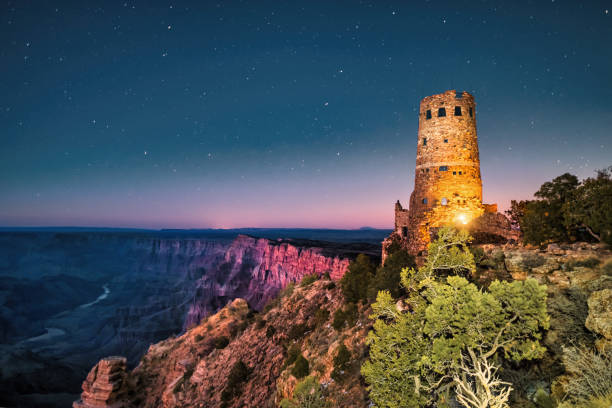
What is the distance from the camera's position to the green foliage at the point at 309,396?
18.8 meters

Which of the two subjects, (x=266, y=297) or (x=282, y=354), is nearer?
(x=282, y=354)

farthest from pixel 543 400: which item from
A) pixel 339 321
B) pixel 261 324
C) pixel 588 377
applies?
pixel 261 324

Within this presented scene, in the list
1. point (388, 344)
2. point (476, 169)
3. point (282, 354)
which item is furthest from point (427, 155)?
point (282, 354)

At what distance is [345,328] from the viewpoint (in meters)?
25.9

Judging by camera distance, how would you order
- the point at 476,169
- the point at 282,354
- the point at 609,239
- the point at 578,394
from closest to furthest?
the point at 578,394 → the point at 609,239 → the point at 476,169 → the point at 282,354

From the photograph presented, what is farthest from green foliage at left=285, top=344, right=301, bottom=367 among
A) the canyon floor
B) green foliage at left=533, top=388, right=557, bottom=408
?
the canyon floor

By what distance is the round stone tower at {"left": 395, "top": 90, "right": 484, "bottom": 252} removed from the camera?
2636 cm

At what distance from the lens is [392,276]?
80.4 feet

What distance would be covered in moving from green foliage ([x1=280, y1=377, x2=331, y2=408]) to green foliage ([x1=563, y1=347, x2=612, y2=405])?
12.6 metres

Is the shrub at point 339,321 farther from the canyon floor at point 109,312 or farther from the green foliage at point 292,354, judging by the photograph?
the canyon floor at point 109,312

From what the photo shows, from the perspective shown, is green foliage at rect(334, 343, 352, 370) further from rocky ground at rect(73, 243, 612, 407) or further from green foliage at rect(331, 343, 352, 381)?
rocky ground at rect(73, 243, 612, 407)

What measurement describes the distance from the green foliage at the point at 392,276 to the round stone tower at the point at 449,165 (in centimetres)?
276

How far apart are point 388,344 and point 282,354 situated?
21235 mm

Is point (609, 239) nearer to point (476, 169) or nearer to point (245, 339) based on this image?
point (476, 169)
